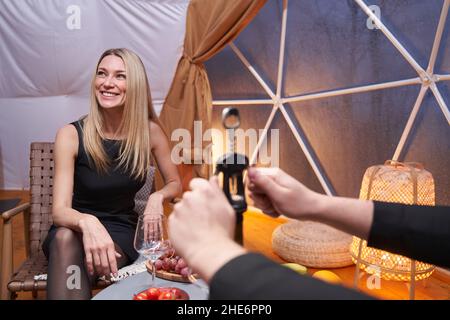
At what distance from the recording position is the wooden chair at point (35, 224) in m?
1.68

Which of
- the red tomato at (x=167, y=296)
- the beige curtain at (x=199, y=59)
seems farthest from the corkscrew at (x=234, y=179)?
the beige curtain at (x=199, y=59)

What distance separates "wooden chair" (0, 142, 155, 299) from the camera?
1.68 m

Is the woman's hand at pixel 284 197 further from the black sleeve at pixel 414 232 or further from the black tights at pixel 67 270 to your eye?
the black tights at pixel 67 270

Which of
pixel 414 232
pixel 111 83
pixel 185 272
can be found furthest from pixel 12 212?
pixel 414 232

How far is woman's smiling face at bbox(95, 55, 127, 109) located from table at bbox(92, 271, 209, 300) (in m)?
0.84

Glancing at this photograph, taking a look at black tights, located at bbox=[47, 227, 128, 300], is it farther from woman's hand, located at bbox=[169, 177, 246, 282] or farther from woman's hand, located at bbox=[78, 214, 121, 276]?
woman's hand, located at bbox=[169, 177, 246, 282]

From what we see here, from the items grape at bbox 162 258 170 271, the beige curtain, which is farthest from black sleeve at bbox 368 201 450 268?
the beige curtain

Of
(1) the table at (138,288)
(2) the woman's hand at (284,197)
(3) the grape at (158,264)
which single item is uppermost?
(2) the woman's hand at (284,197)

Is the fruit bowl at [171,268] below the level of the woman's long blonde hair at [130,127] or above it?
below

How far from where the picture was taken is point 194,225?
0.57 m

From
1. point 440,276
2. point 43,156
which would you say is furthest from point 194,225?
point 440,276

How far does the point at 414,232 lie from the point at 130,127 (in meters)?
1.41

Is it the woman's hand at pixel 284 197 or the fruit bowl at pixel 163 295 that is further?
the fruit bowl at pixel 163 295

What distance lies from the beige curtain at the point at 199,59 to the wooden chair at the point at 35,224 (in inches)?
55.2
